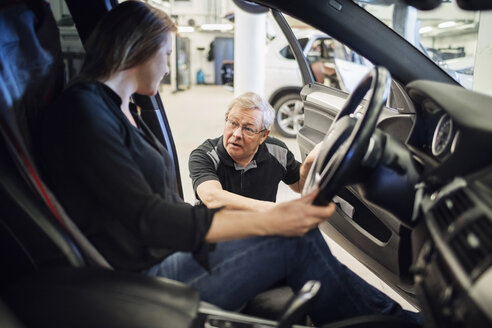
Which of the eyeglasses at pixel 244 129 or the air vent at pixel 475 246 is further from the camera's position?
the eyeglasses at pixel 244 129

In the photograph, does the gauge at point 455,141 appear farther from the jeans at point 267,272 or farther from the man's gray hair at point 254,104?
the man's gray hair at point 254,104

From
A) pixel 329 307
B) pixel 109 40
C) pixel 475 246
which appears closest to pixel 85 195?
pixel 109 40

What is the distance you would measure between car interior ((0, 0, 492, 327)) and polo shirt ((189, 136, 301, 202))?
651 millimetres

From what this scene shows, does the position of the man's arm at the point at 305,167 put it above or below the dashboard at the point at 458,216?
below

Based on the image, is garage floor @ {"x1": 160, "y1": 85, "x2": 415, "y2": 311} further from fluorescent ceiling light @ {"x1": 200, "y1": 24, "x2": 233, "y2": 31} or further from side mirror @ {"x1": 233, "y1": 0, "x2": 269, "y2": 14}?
fluorescent ceiling light @ {"x1": 200, "y1": 24, "x2": 233, "y2": 31}

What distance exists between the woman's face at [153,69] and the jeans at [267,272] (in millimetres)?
486

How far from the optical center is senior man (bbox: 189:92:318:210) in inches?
73.5

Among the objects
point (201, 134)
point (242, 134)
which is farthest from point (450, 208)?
point (201, 134)

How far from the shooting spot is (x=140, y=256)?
1.15 m

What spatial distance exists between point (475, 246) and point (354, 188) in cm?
111

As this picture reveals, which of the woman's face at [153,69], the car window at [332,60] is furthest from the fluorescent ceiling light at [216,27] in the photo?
the woman's face at [153,69]

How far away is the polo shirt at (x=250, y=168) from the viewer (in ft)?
6.32

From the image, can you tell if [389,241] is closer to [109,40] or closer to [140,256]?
[140,256]

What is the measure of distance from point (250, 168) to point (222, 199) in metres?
0.26
